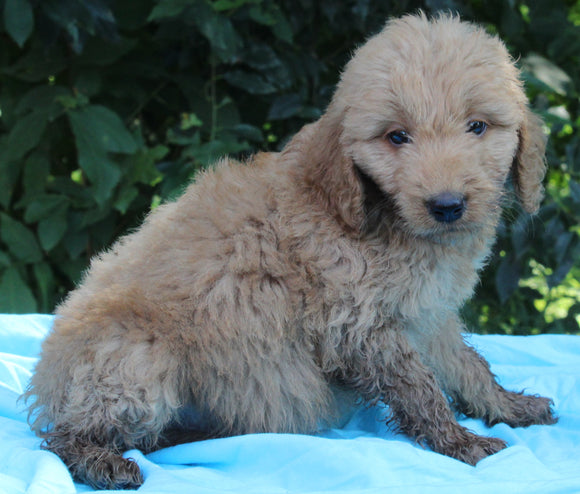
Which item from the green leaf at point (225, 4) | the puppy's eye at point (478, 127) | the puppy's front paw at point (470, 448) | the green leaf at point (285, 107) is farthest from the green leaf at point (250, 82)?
the puppy's front paw at point (470, 448)

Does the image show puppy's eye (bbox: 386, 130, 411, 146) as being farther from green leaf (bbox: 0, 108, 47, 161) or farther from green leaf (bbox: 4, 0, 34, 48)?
green leaf (bbox: 0, 108, 47, 161)

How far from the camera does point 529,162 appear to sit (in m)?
3.11

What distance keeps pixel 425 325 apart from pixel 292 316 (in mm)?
560

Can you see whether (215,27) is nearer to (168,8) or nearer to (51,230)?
(168,8)

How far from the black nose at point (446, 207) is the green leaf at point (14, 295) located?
10.5ft

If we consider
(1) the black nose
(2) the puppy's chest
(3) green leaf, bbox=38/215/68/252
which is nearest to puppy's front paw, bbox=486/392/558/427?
(2) the puppy's chest

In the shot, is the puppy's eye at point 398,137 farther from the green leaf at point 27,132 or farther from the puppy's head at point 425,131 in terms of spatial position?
the green leaf at point 27,132

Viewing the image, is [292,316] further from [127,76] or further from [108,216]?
[127,76]

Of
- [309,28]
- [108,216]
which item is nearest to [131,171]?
[108,216]

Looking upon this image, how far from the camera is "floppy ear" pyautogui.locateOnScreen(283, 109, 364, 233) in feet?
9.60

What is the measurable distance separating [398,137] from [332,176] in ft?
0.99

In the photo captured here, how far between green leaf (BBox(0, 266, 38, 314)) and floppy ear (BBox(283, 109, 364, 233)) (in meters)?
2.58

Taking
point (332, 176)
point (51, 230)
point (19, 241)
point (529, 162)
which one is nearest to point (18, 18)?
point (51, 230)

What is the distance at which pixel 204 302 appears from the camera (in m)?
2.95
